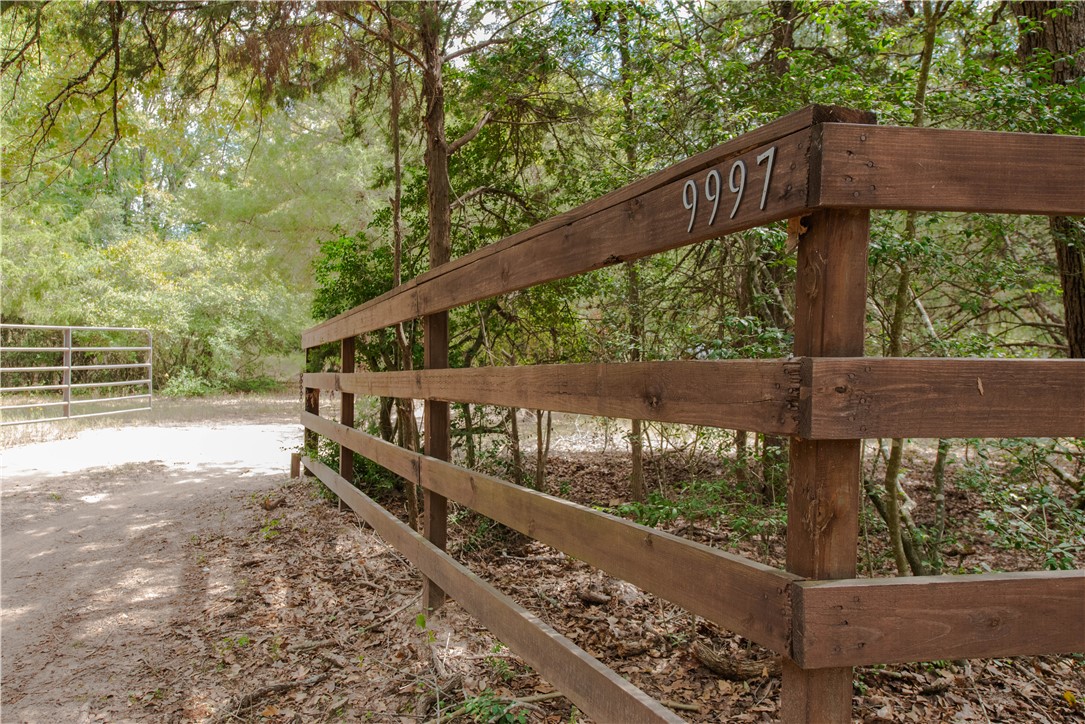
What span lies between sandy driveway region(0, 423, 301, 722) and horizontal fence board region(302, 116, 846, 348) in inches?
94.9

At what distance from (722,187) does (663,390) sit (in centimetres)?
56

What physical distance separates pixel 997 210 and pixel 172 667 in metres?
3.76

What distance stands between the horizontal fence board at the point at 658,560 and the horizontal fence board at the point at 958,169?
863 millimetres

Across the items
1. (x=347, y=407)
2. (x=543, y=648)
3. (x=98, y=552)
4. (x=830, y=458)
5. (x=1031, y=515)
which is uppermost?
(x=830, y=458)

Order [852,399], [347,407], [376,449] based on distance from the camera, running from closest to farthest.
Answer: [852,399] < [376,449] < [347,407]

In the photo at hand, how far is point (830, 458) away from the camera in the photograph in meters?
1.56

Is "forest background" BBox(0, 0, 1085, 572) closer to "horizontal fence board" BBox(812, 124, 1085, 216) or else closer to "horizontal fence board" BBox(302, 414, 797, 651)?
"horizontal fence board" BBox(302, 414, 797, 651)

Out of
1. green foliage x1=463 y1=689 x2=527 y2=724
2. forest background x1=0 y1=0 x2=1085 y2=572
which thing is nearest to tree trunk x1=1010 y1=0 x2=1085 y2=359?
forest background x1=0 y1=0 x2=1085 y2=572

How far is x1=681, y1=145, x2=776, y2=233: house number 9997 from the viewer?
1.64 metres

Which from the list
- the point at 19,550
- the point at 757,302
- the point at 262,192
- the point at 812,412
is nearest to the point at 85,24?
the point at 19,550

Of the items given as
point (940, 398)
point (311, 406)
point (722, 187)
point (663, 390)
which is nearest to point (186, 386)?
point (311, 406)

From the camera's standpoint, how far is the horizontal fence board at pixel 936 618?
1.52 metres

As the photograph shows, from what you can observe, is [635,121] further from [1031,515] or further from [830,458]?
[830,458]

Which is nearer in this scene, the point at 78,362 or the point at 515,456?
the point at 515,456
